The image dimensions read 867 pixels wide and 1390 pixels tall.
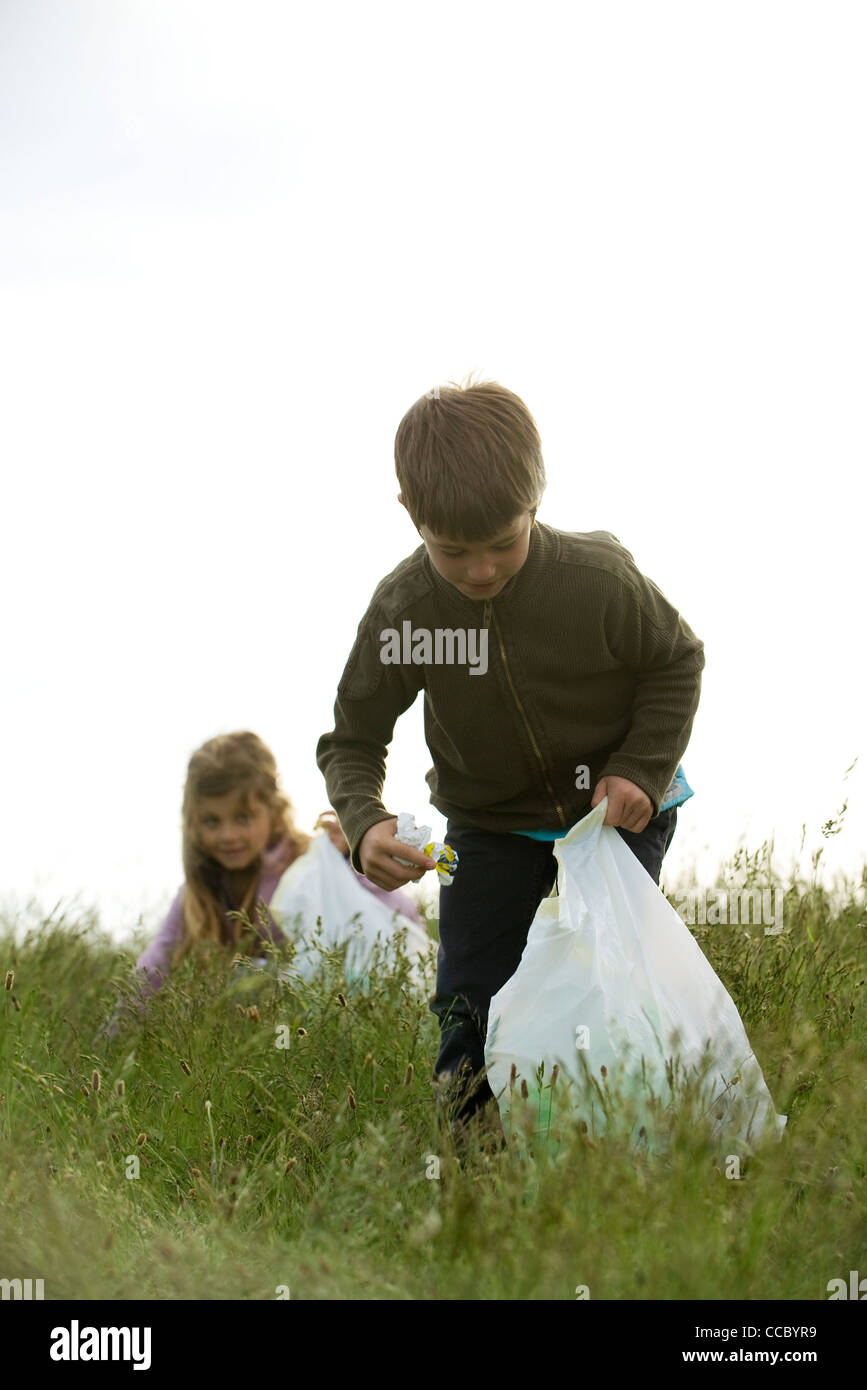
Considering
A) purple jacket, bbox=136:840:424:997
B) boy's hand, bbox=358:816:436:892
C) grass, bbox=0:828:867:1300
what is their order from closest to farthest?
grass, bbox=0:828:867:1300 < boy's hand, bbox=358:816:436:892 < purple jacket, bbox=136:840:424:997

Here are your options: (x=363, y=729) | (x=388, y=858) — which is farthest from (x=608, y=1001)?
(x=363, y=729)

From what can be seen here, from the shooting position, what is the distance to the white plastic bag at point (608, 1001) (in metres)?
2.36

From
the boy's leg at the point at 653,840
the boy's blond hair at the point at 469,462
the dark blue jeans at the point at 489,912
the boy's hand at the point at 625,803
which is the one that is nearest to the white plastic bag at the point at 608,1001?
the boy's hand at the point at 625,803

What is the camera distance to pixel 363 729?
3002 millimetres

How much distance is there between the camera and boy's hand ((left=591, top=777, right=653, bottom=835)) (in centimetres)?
272

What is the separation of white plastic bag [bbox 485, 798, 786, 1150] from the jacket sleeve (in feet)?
1.53

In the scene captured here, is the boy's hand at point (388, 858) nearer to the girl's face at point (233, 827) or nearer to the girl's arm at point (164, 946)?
the girl's arm at point (164, 946)

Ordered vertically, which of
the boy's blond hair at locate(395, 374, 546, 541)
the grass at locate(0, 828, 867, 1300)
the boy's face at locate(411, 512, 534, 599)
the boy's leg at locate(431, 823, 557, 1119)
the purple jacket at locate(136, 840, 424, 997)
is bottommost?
the grass at locate(0, 828, 867, 1300)

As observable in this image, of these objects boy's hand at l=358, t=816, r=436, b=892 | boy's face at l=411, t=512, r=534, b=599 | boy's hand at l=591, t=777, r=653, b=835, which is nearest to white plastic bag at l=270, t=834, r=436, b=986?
boy's hand at l=358, t=816, r=436, b=892

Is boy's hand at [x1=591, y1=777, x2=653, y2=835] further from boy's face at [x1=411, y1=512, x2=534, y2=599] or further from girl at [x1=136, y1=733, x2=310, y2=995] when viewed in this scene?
girl at [x1=136, y1=733, x2=310, y2=995]

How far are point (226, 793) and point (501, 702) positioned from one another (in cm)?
246

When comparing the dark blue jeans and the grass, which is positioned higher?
the dark blue jeans

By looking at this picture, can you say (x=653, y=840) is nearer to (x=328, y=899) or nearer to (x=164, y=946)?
(x=328, y=899)
